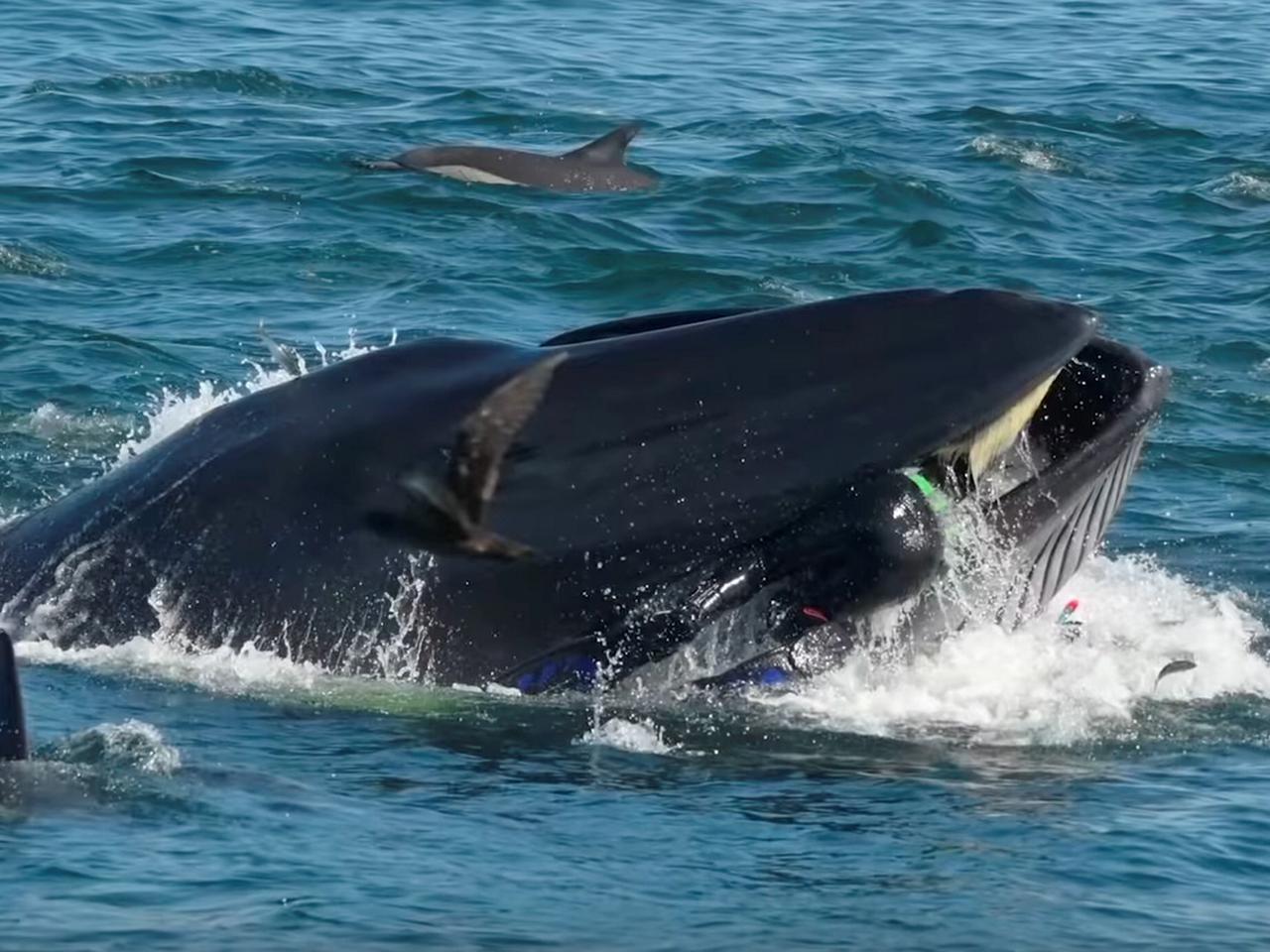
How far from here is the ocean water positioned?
8555 mm

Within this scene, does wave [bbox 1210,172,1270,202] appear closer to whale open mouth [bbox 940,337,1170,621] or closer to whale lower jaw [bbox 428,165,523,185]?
whale lower jaw [bbox 428,165,523,185]

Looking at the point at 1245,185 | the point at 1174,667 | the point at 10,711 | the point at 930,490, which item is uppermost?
the point at 930,490

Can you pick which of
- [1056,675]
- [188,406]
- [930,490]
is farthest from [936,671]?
[188,406]

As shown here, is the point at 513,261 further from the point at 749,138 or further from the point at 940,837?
the point at 940,837

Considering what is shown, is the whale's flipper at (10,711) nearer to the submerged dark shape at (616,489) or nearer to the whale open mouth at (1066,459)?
the submerged dark shape at (616,489)

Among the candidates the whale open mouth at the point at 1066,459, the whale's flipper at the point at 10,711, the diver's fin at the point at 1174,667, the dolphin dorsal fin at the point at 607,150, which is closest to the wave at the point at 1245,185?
the dolphin dorsal fin at the point at 607,150

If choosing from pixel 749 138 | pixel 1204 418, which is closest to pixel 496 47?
pixel 749 138

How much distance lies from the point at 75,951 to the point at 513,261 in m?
16.9

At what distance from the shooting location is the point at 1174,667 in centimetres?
1195

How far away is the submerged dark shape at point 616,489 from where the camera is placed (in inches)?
378

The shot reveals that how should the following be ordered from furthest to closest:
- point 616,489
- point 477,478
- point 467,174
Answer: point 467,174
point 616,489
point 477,478

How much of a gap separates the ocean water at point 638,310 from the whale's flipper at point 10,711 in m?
0.13

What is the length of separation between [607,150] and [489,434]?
1751 cm

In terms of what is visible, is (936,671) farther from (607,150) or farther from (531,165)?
(531,165)
